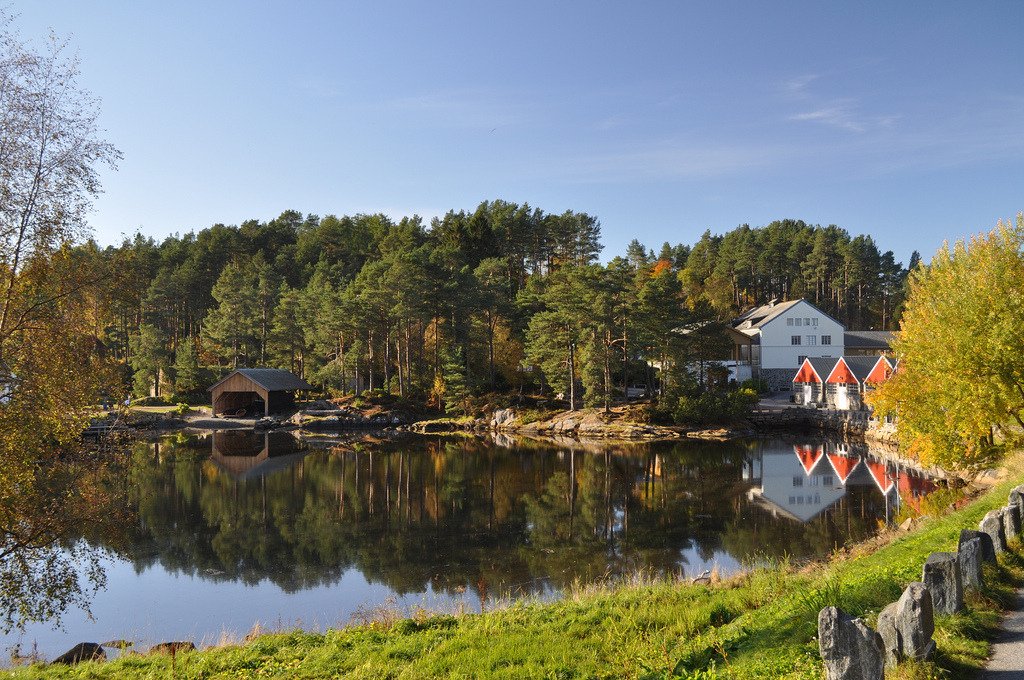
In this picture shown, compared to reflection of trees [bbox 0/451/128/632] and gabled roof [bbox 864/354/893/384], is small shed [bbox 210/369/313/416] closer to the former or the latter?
reflection of trees [bbox 0/451/128/632]

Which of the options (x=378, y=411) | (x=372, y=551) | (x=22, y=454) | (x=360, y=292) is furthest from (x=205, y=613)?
(x=360, y=292)

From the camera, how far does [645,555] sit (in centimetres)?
1866

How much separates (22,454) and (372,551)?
11.9 meters

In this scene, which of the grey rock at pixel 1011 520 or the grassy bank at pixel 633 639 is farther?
the grey rock at pixel 1011 520

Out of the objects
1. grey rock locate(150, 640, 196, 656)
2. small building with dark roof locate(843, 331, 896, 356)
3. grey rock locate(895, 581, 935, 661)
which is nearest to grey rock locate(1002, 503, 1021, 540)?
grey rock locate(895, 581, 935, 661)

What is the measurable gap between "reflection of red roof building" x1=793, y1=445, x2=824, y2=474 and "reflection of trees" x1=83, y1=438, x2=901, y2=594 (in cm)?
327

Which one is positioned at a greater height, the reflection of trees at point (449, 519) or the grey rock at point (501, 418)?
the grey rock at point (501, 418)

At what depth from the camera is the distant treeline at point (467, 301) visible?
4722cm

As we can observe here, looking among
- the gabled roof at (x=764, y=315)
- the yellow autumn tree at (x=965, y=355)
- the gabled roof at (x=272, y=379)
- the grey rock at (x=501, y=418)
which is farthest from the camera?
the gabled roof at (x=764, y=315)

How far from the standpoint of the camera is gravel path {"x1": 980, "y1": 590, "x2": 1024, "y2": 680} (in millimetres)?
5594

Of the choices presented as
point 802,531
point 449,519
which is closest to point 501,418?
point 449,519

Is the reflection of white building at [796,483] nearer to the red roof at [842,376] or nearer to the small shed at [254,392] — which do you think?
the red roof at [842,376]

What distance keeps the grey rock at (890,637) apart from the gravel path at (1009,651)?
0.83 meters

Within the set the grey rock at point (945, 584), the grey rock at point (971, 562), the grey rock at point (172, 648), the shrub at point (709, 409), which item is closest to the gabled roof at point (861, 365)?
the shrub at point (709, 409)
